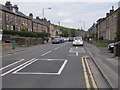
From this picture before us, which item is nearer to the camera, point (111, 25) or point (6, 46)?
point (6, 46)

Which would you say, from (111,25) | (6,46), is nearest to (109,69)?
(6,46)

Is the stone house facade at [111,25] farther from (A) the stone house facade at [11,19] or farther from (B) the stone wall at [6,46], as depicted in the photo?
(A) the stone house facade at [11,19]

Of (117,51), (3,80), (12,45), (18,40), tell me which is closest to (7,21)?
(18,40)

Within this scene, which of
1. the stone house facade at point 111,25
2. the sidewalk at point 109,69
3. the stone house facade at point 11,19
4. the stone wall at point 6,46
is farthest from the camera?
the stone house facade at point 11,19

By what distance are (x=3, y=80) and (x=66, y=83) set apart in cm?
258

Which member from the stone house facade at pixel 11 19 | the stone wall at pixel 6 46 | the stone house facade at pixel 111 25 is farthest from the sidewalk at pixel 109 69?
the stone house facade at pixel 11 19

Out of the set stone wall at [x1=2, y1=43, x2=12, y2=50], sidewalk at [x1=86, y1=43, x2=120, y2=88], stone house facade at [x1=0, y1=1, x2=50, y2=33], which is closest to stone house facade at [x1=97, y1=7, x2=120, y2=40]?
stone wall at [x1=2, y1=43, x2=12, y2=50]

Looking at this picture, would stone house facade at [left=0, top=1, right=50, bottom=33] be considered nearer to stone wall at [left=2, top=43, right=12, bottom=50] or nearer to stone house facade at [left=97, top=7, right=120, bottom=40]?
stone wall at [left=2, top=43, right=12, bottom=50]

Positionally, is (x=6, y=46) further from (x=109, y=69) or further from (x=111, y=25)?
(x=111, y=25)

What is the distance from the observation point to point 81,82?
7.96 meters

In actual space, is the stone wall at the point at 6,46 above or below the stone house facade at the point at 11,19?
below

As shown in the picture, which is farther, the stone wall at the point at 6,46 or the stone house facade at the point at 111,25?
the stone house facade at the point at 111,25

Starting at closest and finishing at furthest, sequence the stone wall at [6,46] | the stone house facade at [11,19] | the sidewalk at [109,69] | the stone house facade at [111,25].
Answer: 1. the sidewalk at [109,69]
2. the stone wall at [6,46]
3. the stone house facade at [111,25]
4. the stone house facade at [11,19]

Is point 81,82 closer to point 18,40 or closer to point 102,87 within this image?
point 102,87
